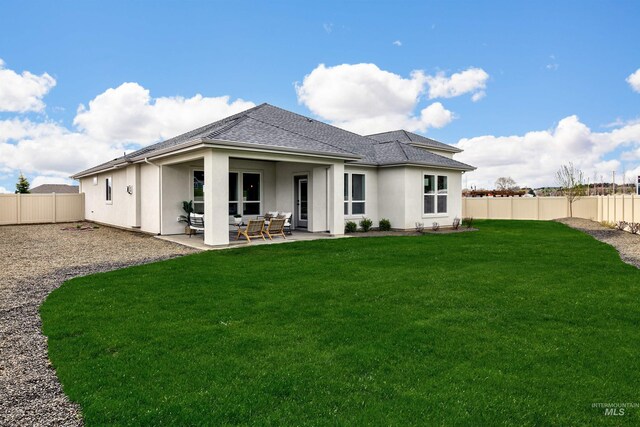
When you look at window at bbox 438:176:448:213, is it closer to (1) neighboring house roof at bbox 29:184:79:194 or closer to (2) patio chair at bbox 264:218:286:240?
(2) patio chair at bbox 264:218:286:240

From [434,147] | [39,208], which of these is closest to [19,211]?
[39,208]

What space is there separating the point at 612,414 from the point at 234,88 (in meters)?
17.1

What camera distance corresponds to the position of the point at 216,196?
13.0 m

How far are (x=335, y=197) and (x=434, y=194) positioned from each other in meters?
6.64

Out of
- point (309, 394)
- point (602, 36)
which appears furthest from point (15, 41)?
point (602, 36)

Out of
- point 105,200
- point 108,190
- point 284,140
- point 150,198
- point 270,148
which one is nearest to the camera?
point 270,148

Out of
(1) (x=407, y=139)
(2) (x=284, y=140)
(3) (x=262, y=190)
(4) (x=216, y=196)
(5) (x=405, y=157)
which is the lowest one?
(4) (x=216, y=196)

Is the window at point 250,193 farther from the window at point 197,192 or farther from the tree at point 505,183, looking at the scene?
the tree at point 505,183

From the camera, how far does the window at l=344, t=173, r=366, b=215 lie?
1900 centimetres

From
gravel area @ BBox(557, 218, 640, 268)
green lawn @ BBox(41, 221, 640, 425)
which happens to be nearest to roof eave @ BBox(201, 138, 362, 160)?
green lawn @ BBox(41, 221, 640, 425)

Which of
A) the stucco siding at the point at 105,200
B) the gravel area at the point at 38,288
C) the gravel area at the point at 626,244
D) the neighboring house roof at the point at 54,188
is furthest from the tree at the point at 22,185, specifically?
the gravel area at the point at 626,244

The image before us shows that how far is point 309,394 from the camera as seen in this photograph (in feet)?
11.9

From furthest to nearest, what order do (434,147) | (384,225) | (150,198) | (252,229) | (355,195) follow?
(434,147)
(384,225)
(355,195)
(150,198)
(252,229)

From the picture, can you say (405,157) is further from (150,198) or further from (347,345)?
(347,345)
